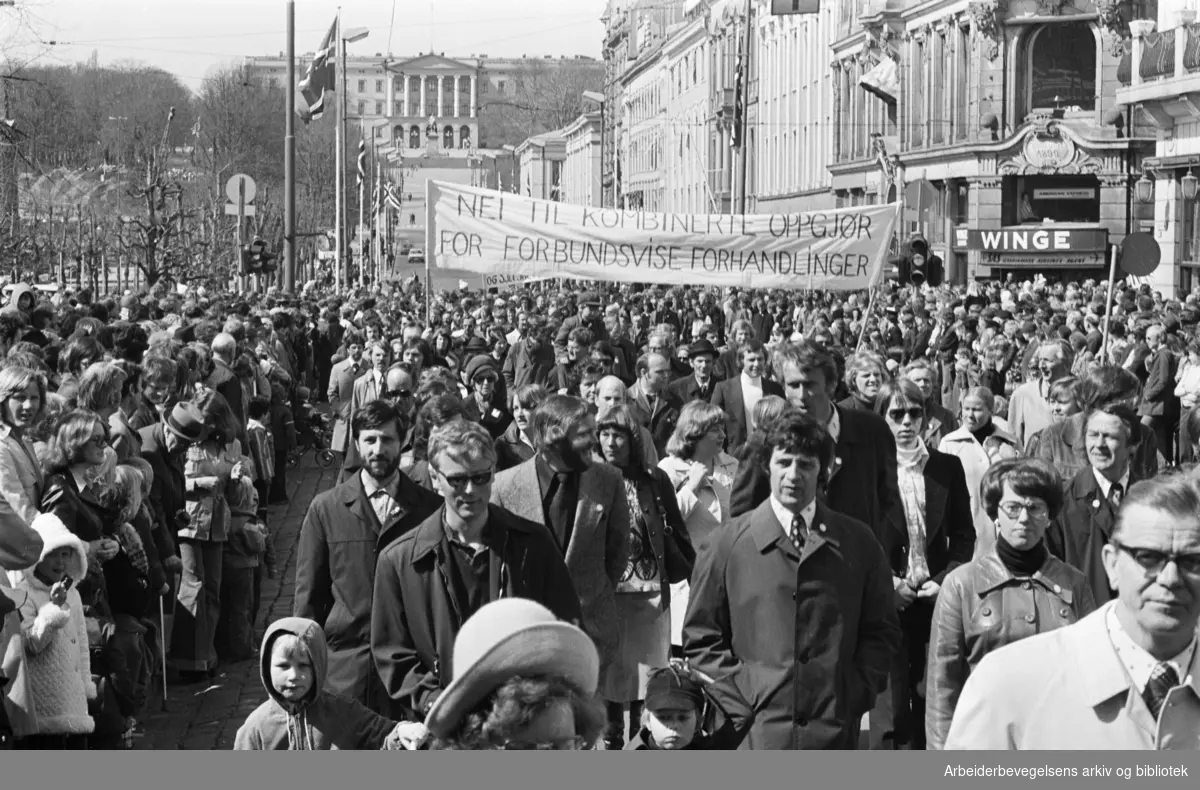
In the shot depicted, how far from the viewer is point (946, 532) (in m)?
8.12

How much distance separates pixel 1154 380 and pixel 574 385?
6.36 metres

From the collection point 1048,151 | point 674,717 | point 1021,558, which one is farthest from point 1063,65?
point 674,717

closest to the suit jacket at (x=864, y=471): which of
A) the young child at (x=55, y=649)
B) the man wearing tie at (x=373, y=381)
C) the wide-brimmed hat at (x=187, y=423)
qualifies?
the young child at (x=55, y=649)

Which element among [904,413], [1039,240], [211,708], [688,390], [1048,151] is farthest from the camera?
[1048,151]

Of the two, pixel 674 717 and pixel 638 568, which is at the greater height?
pixel 638 568

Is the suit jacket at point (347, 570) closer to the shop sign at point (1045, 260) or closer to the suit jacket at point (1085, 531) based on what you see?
the suit jacket at point (1085, 531)

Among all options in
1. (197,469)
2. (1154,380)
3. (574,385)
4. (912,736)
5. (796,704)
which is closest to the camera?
(796,704)

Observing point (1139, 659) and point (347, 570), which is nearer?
point (1139, 659)

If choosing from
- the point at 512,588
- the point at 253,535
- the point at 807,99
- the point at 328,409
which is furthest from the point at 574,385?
the point at 807,99

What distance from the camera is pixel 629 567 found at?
8.04 metres

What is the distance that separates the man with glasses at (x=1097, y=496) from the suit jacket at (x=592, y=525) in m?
1.57

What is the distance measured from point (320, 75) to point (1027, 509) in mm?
33518

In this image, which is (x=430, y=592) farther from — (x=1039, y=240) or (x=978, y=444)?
(x=1039, y=240)

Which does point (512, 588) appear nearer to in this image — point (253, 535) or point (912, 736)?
point (912, 736)
